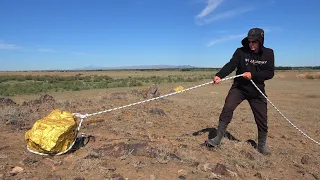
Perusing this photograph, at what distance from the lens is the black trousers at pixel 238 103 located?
5.57 meters

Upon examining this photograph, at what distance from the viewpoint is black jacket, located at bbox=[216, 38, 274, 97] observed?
18.0ft

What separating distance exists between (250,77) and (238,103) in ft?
1.73

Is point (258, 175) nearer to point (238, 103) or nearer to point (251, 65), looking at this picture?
point (238, 103)

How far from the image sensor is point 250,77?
17.6 ft

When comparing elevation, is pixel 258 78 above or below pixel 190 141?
above

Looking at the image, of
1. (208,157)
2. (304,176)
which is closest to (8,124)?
(208,157)

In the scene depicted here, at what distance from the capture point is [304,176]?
→ 15.5 ft

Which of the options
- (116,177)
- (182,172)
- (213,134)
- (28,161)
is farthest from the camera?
(213,134)

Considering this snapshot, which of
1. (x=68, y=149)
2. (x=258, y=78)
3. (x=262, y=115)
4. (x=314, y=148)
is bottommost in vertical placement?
(x=314, y=148)

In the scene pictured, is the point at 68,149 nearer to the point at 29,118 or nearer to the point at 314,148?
the point at 29,118

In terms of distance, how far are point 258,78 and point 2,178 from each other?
3.99m

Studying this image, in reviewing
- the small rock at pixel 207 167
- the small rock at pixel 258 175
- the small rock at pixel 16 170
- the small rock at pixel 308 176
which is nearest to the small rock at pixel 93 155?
the small rock at pixel 16 170

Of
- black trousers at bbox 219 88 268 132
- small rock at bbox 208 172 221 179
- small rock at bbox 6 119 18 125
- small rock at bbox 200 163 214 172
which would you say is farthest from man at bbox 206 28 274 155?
small rock at bbox 6 119 18 125

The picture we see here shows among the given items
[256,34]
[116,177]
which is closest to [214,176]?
[116,177]
